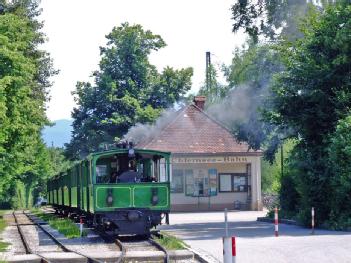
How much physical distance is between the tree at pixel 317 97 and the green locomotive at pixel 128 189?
17.5ft

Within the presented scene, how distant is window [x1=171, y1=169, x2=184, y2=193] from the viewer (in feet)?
156

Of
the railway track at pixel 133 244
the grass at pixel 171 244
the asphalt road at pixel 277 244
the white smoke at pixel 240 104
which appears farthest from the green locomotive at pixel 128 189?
the white smoke at pixel 240 104

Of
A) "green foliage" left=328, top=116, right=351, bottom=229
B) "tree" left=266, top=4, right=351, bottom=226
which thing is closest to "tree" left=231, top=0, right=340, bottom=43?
"tree" left=266, top=4, right=351, bottom=226

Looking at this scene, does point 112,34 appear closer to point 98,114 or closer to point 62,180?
point 98,114

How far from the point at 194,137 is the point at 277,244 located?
1185 inches

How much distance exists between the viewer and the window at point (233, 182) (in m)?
48.6

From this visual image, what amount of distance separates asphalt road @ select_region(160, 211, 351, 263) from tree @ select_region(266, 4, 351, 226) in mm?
1616

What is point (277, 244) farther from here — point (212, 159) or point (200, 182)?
point (200, 182)

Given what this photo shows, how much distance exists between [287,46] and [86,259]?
15164 mm

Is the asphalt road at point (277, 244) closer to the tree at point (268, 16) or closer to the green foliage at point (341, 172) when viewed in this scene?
the green foliage at point (341, 172)

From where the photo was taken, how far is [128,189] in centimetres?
2373

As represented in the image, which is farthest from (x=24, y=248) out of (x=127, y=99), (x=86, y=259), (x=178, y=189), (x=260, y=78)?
(x=127, y=99)

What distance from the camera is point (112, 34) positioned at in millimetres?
66312

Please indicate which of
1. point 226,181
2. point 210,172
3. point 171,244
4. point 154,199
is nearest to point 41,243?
point 154,199
